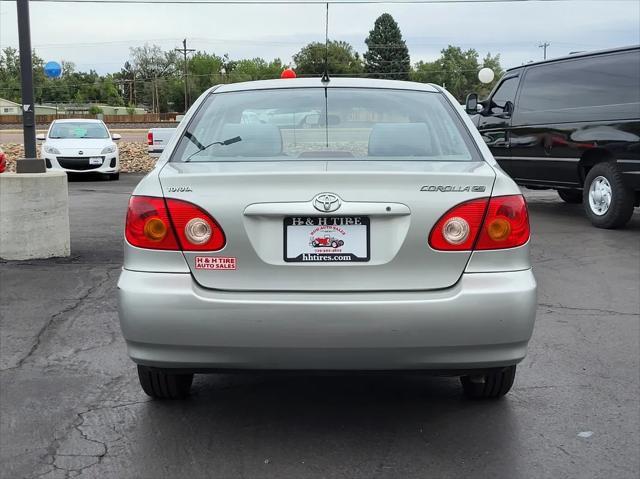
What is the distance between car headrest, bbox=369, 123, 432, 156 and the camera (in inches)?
147

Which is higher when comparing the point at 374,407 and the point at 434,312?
the point at 434,312

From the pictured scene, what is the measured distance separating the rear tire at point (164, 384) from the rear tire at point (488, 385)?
1.38 m

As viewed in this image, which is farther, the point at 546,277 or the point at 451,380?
the point at 546,277

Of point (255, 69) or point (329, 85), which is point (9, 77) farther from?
point (329, 85)

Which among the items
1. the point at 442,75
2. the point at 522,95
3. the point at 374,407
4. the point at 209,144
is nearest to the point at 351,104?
the point at 209,144

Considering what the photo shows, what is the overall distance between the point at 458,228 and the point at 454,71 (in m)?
121

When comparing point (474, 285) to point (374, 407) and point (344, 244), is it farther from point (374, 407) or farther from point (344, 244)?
point (374, 407)

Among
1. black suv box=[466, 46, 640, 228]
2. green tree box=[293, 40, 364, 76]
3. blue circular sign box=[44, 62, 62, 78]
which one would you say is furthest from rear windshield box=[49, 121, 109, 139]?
green tree box=[293, 40, 364, 76]

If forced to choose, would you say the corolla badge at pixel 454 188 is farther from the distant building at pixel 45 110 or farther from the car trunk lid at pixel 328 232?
the distant building at pixel 45 110

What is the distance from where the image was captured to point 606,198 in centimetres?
979

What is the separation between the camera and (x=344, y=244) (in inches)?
122

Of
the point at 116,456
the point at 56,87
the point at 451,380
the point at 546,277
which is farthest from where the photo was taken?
the point at 56,87

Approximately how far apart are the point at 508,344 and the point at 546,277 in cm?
411

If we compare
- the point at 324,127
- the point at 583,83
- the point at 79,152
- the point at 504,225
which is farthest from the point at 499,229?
the point at 79,152
